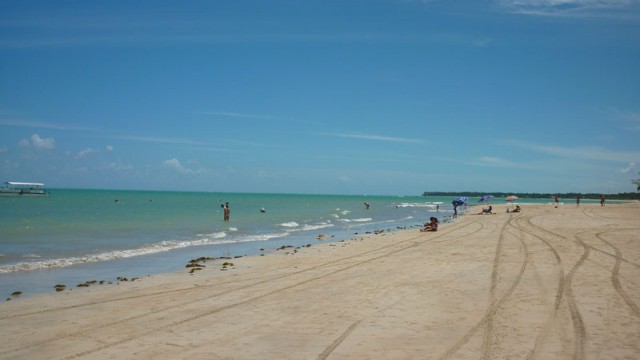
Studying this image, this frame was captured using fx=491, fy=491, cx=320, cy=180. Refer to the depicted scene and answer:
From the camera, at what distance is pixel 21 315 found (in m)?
10.1

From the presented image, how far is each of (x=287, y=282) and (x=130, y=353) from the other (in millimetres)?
6518

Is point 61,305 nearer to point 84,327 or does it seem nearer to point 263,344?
point 84,327

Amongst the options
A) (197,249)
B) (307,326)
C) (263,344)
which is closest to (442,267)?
(307,326)

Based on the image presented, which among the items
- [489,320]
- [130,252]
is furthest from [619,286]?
[130,252]

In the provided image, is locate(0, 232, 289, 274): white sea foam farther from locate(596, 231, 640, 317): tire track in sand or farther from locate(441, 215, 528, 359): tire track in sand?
locate(596, 231, 640, 317): tire track in sand

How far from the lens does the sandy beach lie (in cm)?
747

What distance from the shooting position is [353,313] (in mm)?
9648

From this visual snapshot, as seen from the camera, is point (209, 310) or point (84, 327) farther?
point (209, 310)

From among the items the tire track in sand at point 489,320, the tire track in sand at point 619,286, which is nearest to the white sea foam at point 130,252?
the tire track in sand at point 489,320

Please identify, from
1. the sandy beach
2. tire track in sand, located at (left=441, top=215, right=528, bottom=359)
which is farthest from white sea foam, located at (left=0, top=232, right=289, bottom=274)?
tire track in sand, located at (left=441, top=215, right=528, bottom=359)

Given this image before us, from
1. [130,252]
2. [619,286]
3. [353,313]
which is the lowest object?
[130,252]

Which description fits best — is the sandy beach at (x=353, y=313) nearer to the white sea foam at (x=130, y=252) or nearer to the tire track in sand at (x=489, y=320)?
the tire track in sand at (x=489, y=320)

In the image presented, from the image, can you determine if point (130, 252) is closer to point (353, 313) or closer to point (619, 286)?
point (353, 313)

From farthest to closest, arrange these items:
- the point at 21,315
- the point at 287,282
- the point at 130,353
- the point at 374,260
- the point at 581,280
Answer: the point at 374,260
the point at 287,282
the point at 581,280
the point at 21,315
the point at 130,353
